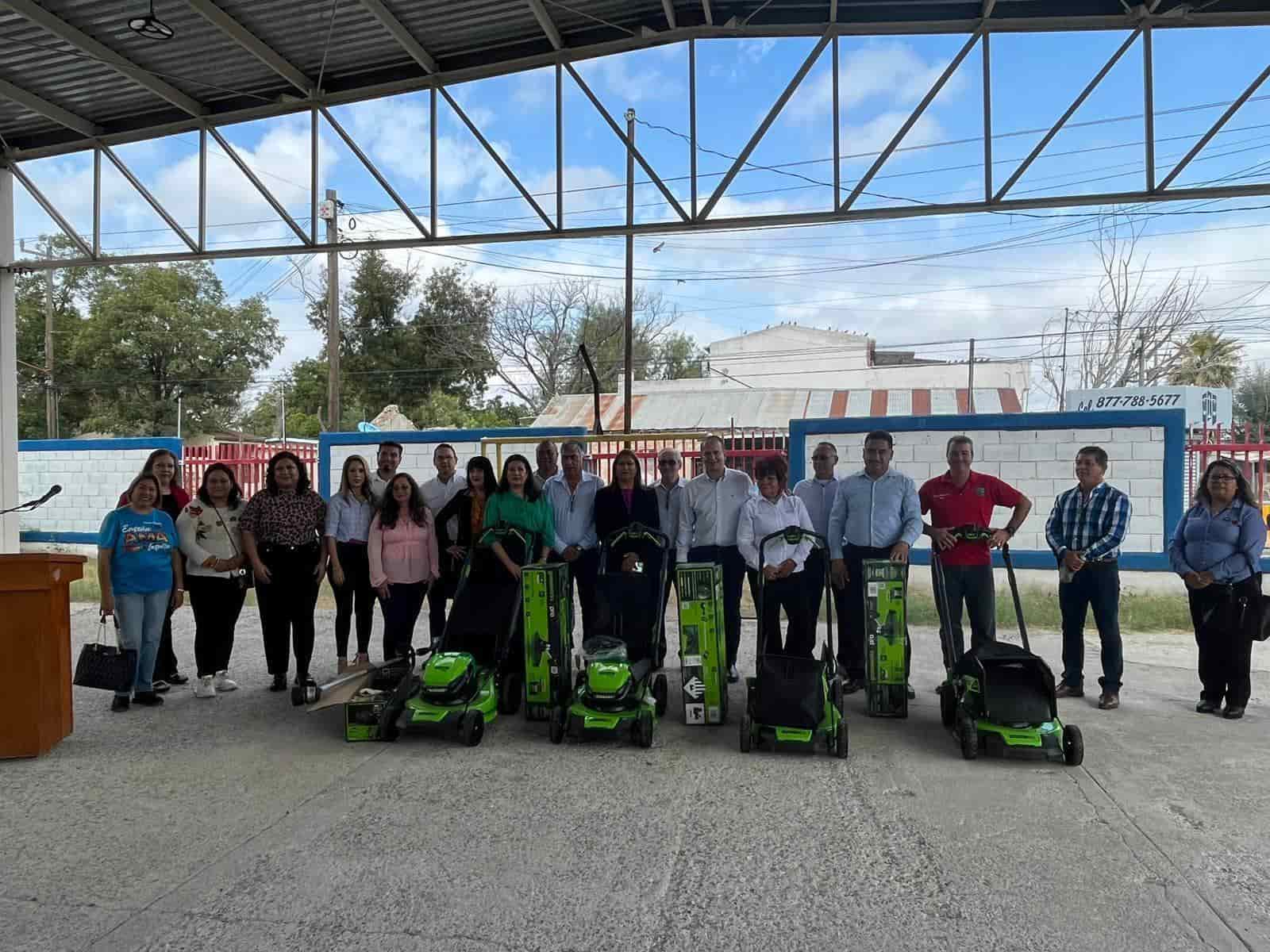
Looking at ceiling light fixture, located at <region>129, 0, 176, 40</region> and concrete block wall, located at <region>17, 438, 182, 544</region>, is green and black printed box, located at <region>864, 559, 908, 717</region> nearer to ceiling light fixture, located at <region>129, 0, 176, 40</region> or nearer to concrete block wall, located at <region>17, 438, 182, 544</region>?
ceiling light fixture, located at <region>129, 0, 176, 40</region>

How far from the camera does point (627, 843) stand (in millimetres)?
3596

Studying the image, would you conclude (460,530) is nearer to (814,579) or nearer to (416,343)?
(814,579)

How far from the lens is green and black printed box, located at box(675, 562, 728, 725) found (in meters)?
5.20

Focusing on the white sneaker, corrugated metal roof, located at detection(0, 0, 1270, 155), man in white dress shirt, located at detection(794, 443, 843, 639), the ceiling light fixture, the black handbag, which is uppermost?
corrugated metal roof, located at detection(0, 0, 1270, 155)

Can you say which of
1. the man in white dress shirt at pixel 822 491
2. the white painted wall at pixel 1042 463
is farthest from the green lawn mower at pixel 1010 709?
the white painted wall at pixel 1042 463

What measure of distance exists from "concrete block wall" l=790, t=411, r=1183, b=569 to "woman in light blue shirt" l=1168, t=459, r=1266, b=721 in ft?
11.5

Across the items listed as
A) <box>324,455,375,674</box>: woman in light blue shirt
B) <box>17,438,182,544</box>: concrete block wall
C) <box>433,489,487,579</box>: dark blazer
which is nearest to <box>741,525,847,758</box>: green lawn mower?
<box>433,489,487,579</box>: dark blazer

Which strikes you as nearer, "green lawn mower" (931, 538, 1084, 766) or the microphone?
"green lawn mower" (931, 538, 1084, 766)

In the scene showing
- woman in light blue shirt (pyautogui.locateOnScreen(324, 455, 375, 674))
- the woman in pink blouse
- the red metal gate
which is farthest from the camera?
the red metal gate

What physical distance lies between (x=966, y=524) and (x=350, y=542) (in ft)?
13.7

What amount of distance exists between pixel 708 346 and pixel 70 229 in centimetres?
4211

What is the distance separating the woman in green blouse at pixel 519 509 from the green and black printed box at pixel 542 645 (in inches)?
19.5

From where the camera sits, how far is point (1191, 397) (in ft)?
70.9

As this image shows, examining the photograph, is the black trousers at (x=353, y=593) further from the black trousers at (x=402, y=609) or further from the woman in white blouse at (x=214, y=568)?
the woman in white blouse at (x=214, y=568)
